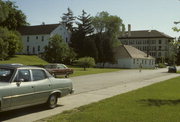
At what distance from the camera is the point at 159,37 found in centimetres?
12481

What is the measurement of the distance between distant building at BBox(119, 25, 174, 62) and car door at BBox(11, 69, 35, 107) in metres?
116

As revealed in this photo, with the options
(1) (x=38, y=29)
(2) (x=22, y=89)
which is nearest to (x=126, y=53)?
(1) (x=38, y=29)

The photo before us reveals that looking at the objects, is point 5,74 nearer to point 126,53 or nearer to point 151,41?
point 126,53

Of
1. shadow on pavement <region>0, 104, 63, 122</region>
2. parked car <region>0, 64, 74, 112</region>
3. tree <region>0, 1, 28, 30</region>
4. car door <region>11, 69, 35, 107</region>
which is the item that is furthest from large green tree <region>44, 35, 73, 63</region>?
car door <region>11, 69, 35, 107</region>

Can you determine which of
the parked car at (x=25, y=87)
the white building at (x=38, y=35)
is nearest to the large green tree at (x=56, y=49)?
the white building at (x=38, y=35)

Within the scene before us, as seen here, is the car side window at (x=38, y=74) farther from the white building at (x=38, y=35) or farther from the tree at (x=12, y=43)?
the white building at (x=38, y=35)

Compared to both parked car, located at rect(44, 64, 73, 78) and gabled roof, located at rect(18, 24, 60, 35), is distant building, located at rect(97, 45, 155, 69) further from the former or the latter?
parked car, located at rect(44, 64, 73, 78)

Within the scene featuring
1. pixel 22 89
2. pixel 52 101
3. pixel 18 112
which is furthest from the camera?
pixel 52 101

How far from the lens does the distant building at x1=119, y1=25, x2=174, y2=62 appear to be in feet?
410

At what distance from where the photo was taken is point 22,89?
949 cm

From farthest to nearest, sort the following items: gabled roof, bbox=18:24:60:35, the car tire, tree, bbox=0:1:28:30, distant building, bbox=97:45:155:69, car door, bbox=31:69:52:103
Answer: distant building, bbox=97:45:155:69, gabled roof, bbox=18:24:60:35, tree, bbox=0:1:28:30, the car tire, car door, bbox=31:69:52:103

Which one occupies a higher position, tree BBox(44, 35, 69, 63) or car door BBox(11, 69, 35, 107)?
tree BBox(44, 35, 69, 63)

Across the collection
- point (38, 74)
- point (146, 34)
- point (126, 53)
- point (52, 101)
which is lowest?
point (52, 101)

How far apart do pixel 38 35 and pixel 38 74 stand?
72.6 meters
